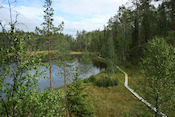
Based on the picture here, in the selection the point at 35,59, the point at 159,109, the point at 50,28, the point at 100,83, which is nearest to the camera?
the point at 35,59

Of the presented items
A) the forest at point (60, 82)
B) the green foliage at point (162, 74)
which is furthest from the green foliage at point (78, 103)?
the green foliage at point (162, 74)

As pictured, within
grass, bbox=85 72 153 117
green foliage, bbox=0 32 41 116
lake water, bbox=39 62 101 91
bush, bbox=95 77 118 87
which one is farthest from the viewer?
bush, bbox=95 77 118 87

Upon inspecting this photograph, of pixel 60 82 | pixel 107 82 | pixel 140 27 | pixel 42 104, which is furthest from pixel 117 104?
pixel 140 27

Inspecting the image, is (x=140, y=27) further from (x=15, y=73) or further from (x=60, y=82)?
(x=15, y=73)

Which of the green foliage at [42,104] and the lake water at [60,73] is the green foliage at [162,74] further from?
the lake water at [60,73]

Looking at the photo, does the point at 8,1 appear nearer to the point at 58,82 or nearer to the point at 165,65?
the point at 165,65

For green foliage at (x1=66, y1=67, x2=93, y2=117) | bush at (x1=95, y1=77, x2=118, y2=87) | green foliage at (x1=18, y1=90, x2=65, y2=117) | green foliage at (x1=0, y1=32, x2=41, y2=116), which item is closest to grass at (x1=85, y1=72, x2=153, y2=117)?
bush at (x1=95, y1=77, x2=118, y2=87)

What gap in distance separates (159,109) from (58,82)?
21894 mm

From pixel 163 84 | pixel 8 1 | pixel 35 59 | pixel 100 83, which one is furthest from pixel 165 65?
pixel 100 83

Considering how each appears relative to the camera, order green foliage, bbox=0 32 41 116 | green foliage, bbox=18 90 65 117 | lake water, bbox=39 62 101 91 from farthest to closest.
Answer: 1. lake water, bbox=39 62 101 91
2. green foliage, bbox=18 90 65 117
3. green foliage, bbox=0 32 41 116

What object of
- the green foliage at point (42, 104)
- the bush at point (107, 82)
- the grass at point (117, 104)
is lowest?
the grass at point (117, 104)

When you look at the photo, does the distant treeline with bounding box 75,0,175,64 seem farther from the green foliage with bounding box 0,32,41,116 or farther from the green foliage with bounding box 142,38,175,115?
the green foliage with bounding box 0,32,41,116

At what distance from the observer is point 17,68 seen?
411cm

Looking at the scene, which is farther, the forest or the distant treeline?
the distant treeline
